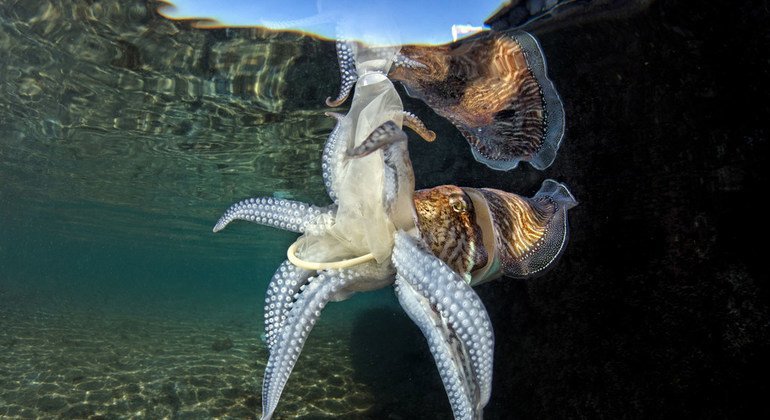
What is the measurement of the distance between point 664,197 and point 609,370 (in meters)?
2.04

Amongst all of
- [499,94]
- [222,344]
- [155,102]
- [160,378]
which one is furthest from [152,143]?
[499,94]

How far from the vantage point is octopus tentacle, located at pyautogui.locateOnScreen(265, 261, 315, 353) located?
233 centimetres

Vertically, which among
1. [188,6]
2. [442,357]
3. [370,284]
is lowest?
[442,357]

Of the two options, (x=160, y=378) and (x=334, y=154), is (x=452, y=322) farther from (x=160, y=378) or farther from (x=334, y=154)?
(x=160, y=378)

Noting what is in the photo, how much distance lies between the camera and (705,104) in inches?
173

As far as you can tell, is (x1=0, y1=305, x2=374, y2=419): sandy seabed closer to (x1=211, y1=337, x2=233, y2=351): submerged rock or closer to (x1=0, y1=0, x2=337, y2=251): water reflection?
(x1=211, y1=337, x2=233, y2=351): submerged rock

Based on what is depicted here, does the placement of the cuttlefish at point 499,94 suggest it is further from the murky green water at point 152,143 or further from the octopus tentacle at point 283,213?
the murky green water at point 152,143

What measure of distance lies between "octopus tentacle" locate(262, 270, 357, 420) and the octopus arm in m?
0.37

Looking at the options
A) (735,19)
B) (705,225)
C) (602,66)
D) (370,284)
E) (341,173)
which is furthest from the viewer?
(602,66)

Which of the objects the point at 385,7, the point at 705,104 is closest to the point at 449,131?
the point at 385,7

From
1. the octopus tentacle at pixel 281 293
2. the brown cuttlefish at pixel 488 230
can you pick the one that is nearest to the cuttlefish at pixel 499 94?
the brown cuttlefish at pixel 488 230

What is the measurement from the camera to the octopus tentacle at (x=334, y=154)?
2188 millimetres

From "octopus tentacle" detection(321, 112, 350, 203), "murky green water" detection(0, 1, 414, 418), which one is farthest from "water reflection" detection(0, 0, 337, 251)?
"octopus tentacle" detection(321, 112, 350, 203)

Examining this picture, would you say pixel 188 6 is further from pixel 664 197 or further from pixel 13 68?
pixel 664 197
